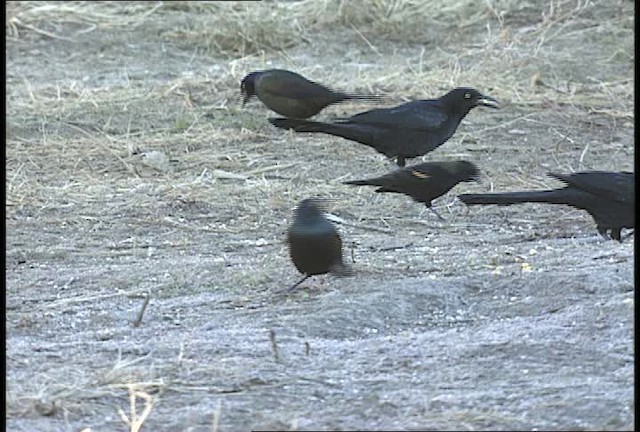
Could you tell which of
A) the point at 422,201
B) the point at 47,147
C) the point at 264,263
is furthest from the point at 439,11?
the point at 264,263

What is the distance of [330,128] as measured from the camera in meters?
7.19

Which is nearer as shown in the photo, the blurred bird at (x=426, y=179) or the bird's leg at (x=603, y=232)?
the bird's leg at (x=603, y=232)

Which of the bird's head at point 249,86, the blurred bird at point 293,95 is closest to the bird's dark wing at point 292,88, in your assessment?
the blurred bird at point 293,95

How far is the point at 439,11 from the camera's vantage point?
11.6 metres

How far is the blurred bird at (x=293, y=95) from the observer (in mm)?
7996

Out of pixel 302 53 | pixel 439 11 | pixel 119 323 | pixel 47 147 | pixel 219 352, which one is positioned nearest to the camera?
pixel 219 352

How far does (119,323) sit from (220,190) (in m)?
2.41

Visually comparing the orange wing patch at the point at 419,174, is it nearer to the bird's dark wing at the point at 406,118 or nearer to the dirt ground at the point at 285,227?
the dirt ground at the point at 285,227

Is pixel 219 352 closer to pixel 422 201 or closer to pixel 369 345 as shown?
pixel 369 345

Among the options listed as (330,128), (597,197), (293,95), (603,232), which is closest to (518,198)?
(597,197)

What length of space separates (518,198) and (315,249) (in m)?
1.04

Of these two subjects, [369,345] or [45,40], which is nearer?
[369,345]

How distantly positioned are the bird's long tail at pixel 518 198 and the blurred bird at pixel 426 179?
61 centimetres

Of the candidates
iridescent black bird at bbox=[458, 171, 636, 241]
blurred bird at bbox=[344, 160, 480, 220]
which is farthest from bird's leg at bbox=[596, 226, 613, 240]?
blurred bird at bbox=[344, 160, 480, 220]
